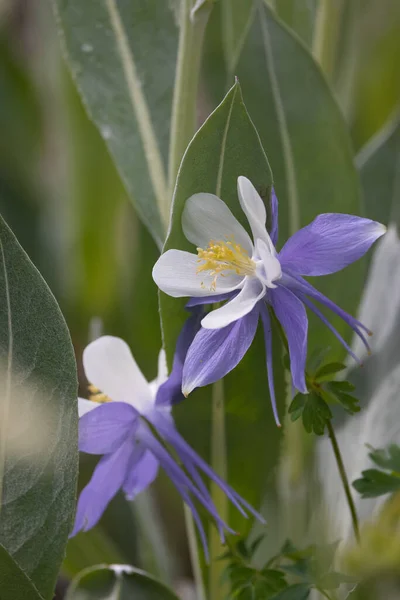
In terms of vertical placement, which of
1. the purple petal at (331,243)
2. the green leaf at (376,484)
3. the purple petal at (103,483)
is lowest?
the green leaf at (376,484)

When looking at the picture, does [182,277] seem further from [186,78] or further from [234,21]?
[234,21]

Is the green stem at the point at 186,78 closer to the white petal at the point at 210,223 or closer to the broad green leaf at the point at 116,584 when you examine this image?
the white petal at the point at 210,223

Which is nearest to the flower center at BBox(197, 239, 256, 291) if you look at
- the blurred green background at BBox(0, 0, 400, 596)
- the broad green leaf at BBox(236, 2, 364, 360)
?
the broad green leaf at BBox(236, 2, 364, 360)

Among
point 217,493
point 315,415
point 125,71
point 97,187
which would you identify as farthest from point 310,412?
point 97,187

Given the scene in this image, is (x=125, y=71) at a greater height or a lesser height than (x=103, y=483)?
greater

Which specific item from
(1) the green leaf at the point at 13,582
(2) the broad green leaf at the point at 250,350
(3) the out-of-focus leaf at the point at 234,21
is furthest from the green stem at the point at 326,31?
(1) the green leaf at the point at 13,582
